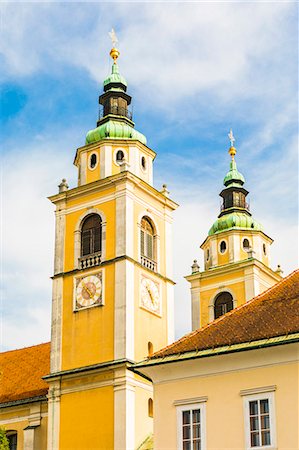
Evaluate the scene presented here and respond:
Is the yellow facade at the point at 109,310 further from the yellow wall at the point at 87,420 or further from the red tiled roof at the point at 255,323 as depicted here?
the red tiled roof at the point at 255,323

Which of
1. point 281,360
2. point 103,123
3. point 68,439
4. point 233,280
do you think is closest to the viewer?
point 281,360

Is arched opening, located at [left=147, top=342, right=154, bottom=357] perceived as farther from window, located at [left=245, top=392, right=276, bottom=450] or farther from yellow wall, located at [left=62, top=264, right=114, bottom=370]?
window, located at [left=245, top=392, right=276, bottom=450]

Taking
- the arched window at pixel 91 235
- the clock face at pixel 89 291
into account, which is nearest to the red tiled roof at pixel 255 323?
the clock face at pixel 89 291

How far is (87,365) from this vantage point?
3756 centimetres

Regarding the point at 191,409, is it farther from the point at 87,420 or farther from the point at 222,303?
the point at 222,303

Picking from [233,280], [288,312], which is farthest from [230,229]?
[288,312]

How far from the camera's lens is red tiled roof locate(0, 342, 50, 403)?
41.7 metres

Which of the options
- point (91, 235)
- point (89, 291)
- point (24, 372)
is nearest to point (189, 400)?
point (89, 291)

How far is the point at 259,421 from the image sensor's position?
22.8 meters

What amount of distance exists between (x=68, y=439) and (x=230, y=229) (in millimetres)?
18930

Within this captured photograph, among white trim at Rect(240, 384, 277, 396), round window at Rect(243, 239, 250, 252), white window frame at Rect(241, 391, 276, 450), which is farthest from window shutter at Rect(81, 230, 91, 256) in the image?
white window frame at Rect(241, 391, 276, 450)

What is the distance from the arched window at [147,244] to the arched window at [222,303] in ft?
31.7

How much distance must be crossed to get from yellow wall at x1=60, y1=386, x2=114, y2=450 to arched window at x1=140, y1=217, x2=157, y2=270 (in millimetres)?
6296

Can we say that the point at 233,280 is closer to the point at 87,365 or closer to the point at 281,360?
the point at 87,365
